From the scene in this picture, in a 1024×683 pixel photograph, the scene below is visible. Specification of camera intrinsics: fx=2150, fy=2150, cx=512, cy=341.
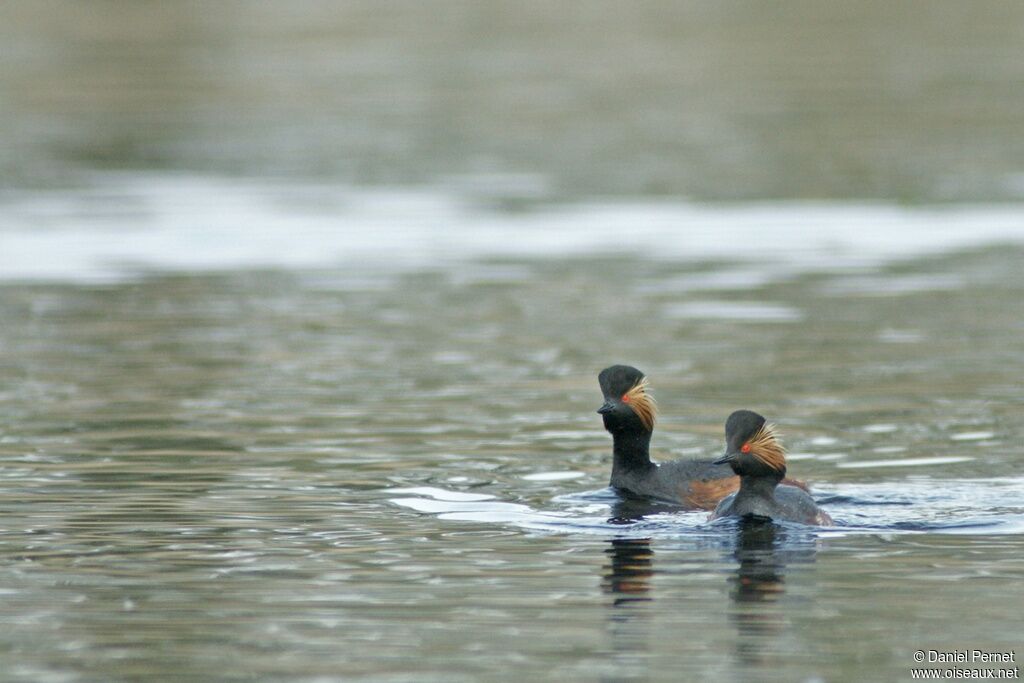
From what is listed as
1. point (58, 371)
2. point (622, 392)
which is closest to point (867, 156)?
point (58, 371)

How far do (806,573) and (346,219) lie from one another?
2145 cm

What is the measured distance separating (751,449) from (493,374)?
7178mm

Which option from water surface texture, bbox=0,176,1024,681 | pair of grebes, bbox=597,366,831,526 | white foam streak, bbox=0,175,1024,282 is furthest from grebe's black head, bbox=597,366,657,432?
white foam streak, bbox=0,175,1024,282

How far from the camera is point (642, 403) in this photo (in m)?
16.3

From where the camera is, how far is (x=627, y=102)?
5159cm

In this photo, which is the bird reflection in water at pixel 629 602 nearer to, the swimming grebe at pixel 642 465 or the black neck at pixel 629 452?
the swimming grebe at pixel 642 465

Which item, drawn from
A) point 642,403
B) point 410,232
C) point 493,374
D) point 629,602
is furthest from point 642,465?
point 410,232

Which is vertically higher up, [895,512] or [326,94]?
[326,94]

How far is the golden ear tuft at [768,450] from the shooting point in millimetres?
14250

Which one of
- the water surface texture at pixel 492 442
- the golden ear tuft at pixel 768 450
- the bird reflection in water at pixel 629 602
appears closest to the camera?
the bird reflection in water at pixel 629 602

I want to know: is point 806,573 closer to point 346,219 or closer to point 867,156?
point 346,219

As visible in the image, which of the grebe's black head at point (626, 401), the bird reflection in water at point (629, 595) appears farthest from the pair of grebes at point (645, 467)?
the bird reflection in water at point (629, 595)

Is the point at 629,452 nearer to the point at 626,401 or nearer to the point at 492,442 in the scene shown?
the point at 626,401

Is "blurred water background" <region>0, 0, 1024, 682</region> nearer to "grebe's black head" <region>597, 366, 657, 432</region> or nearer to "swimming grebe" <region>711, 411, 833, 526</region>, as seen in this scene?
"swimming grebe" <region>711, 411, 833, 526</region>
